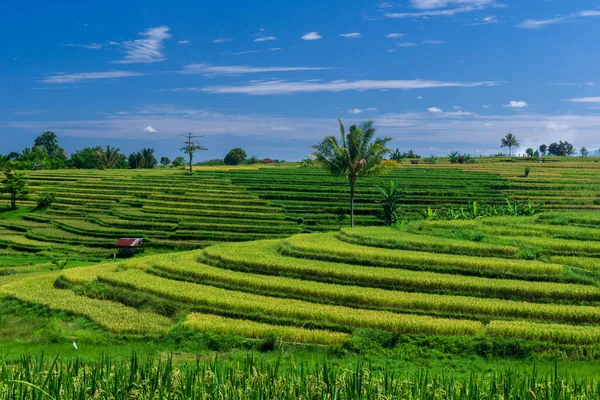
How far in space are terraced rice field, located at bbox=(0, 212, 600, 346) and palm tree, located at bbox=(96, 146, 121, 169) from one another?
55732 mm

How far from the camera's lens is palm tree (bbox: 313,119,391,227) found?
97.7 feet

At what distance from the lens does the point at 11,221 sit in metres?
39.8

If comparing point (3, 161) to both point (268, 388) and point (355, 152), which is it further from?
point (268, 388)

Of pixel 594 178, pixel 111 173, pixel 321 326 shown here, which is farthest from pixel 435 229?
pixel 111 173

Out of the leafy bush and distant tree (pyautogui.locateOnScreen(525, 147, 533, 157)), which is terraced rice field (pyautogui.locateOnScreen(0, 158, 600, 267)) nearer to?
the leafy bush

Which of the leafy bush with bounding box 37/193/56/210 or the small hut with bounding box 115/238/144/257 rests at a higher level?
the leafy bush with bounding box 37/193/56/210

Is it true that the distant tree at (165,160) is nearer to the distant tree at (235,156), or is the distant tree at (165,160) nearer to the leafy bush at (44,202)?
the distant tree at (235,156)

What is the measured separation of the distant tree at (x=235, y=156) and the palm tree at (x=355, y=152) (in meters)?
63.2


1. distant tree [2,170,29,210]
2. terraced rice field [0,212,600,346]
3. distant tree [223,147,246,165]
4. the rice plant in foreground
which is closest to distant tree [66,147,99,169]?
distant tree [223,147,246,165]

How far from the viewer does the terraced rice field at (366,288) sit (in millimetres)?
13648

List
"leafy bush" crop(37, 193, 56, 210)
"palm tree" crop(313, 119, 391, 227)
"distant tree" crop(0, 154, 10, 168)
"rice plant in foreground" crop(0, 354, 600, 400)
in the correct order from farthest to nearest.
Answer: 1. "distant tree" crop(0, 154, 10, 168)
2. "leafy bush" crop(37, 193, 56, 210)
3. "palm tree" crop(313, 119, 391, 227)
4. "rice plant in foreground" crop(0, 354, 600, 400)

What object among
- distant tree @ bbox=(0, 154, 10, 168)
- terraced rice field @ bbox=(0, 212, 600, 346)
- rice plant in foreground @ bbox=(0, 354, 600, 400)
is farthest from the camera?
distant tree @ bbox=(0, 154, 10, 168)

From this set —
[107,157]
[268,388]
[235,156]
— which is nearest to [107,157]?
[107,157]

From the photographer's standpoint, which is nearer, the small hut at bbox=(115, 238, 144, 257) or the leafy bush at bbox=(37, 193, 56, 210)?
the small hut at bbox=(115, 238, 144, 257)
